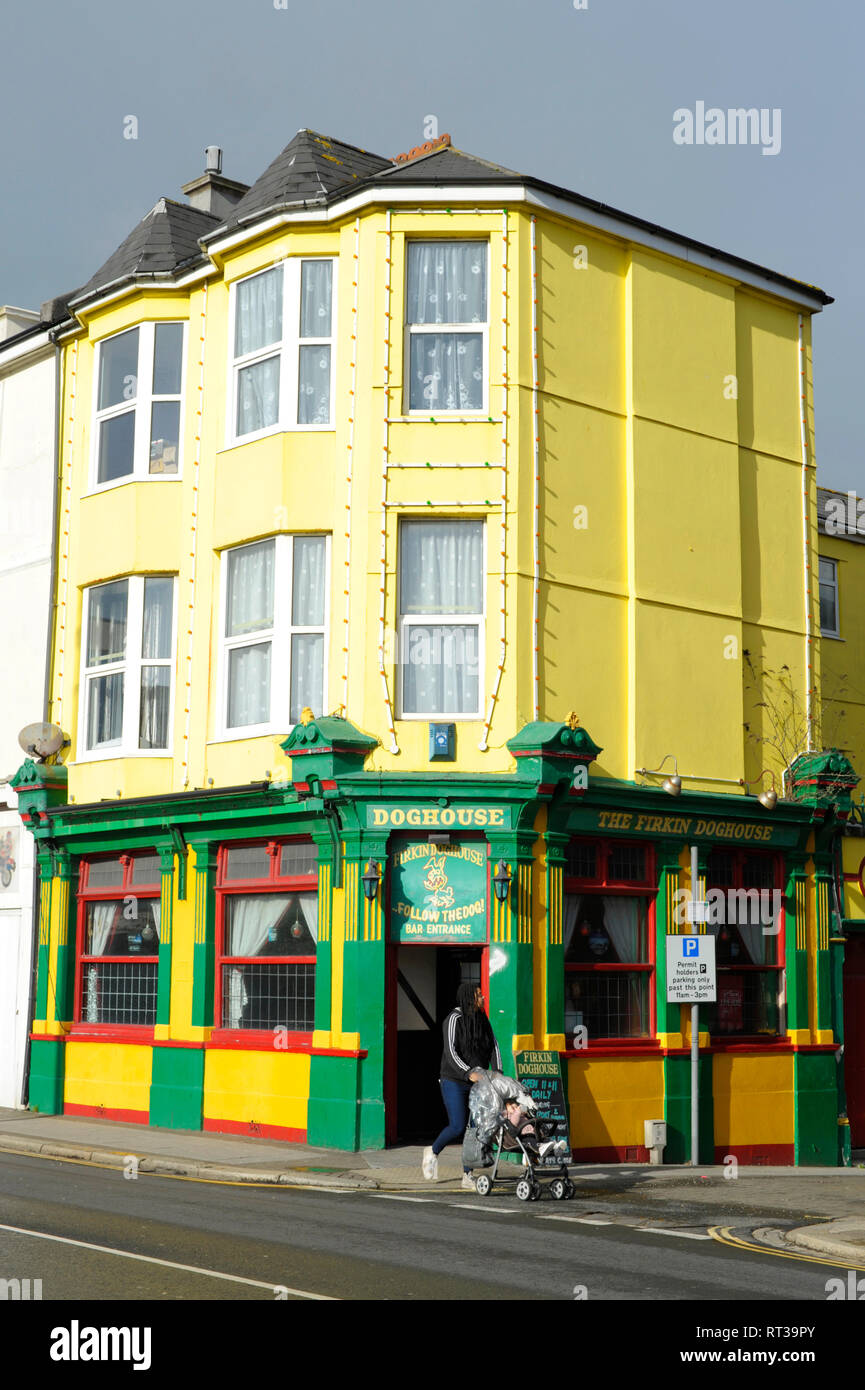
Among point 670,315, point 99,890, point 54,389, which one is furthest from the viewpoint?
point 54,389

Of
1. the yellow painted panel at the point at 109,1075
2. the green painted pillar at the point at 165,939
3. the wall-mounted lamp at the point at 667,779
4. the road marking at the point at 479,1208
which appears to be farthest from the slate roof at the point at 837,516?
the road marking at the point at 479,1208

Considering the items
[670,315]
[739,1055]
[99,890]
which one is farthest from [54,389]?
[739,1055]

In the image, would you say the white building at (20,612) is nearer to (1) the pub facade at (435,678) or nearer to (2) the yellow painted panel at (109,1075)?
(1) the pub facade at (435,678)

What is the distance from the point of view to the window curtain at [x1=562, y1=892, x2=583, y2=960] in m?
18.7

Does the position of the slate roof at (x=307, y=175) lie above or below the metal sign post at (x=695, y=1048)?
above

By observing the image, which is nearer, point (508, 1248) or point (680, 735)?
point (508, 1248)

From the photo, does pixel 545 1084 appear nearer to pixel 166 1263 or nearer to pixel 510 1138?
pixel 510 1138

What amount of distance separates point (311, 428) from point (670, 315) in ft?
16.6

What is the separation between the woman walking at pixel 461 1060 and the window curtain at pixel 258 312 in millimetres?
9314

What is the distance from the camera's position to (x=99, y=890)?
22406mm

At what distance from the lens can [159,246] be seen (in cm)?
2247

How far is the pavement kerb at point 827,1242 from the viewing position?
38.0ft

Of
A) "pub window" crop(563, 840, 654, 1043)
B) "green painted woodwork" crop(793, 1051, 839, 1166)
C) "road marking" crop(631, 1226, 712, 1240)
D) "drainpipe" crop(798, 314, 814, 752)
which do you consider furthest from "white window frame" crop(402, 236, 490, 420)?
"road marking" crop(631, 1226, 712, 1240)

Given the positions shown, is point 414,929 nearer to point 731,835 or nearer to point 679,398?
point 731,835
